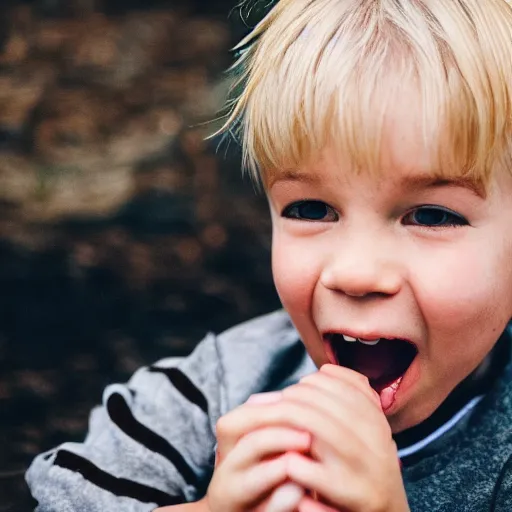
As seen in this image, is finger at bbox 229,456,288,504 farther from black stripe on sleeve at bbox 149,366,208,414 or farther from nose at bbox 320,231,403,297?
black stripe on sleeve at bbox 149,366,208,414

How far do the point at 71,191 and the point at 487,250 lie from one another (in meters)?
1.69

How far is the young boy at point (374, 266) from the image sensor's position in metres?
0.89

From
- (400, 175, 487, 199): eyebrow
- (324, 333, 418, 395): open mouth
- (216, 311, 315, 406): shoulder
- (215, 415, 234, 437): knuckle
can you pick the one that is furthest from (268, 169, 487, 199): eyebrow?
(216, 311, 315, 406): shoulder

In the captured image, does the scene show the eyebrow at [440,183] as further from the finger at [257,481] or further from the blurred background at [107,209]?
the blurred background at [107,209]

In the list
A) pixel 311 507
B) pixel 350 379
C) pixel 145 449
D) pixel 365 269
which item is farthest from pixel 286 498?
pixel 145 449

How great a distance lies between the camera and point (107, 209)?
2.46 metres

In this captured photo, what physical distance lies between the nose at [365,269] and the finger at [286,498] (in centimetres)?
Result: 23

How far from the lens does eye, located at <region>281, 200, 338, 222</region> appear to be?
3.41 feet

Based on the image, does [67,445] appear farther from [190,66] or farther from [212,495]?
[190,66]

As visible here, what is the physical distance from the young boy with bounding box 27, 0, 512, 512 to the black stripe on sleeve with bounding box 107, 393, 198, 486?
0.06 feet

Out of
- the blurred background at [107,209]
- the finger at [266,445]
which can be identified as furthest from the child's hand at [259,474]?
the blurred background at [107,209]

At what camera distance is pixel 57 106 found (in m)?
2.68

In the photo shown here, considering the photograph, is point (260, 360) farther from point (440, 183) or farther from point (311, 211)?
point (440, 183)

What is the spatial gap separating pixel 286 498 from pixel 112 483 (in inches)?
14.3
